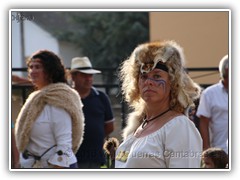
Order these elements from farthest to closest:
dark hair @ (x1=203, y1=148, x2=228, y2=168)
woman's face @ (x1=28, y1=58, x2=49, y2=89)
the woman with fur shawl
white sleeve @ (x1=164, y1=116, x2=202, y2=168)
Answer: woman's face @ (x1=28, y1=58, x2=49, y2=89) < the woman with fur shawl < dark hair @ (x1=203, y1=148, x2=228, y2=168) < white sleeve @ (x1=164, y1=116, x2=202, y2=168)

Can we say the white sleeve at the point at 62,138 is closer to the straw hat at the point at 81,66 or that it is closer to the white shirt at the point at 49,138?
the white shirt at the point at 49,138

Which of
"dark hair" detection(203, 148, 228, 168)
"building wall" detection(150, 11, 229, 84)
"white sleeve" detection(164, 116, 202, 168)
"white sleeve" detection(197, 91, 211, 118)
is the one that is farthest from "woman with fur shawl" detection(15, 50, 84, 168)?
"building wall" detection(150, 11, 229, 84)

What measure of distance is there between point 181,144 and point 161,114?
178 mm

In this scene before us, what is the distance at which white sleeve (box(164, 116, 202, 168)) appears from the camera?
2119 millimetres

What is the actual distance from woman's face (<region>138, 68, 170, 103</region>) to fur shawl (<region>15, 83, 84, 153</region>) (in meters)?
1.00

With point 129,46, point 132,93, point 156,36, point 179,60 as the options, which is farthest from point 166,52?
point 129,46

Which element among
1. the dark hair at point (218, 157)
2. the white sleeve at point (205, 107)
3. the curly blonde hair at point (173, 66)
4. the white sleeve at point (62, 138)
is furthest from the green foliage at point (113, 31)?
the curly blonde hair at point (173, 66)

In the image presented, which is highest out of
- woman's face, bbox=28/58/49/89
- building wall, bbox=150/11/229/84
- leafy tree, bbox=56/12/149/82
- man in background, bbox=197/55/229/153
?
leafy tree, bbox=56/12/149/82

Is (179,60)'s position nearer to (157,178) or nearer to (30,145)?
(157,178)

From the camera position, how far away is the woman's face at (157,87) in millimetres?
2248

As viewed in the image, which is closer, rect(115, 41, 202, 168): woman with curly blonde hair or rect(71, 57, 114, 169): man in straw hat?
rect(115, 41, 202, 168): woman with curly blonde hair

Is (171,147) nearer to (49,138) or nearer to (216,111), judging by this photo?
(49,138)

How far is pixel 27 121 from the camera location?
3.14 meters

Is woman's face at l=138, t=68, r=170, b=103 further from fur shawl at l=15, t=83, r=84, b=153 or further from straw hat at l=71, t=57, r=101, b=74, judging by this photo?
straw hat at l=71, t=57, r=101, b=74
